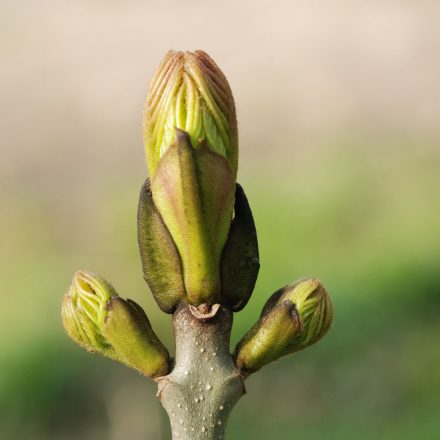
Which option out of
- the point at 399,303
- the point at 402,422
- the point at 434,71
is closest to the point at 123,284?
the point at 399,303

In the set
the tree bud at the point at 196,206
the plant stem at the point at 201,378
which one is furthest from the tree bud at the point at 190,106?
the plant stem at the point at 201,378

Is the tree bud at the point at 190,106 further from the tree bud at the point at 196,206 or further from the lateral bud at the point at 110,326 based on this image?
the lateral bud at the point at 110,326

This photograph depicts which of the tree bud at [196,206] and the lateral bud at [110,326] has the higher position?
the tree bud at [196,206]

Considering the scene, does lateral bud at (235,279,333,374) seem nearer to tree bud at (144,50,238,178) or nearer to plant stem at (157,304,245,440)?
plant stem at (157,304,245,440)

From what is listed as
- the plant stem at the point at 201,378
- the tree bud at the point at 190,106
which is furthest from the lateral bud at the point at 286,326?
the tree bud at the point at 190,106

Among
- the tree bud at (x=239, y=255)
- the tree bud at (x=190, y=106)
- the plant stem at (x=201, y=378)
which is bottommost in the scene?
the plant stem at (x=201, y=378)

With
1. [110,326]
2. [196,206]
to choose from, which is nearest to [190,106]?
[196,206]

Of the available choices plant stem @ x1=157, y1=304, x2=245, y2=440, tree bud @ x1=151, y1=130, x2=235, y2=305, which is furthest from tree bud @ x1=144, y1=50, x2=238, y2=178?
plant stem @ x1=157, y1=304, x2=245, y2=440
